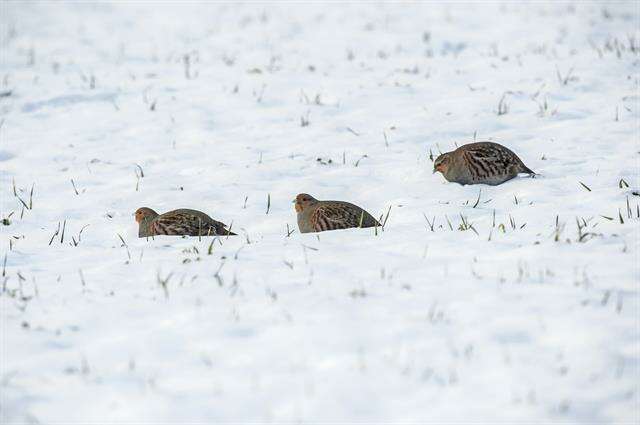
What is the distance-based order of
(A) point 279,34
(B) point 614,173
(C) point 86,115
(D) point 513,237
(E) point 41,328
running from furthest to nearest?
(A) point 279,34 → (C) point 86,115 → (B) point 614,173 → (D) point 513,237 → (E) point 41,328

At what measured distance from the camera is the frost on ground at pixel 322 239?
160 inches

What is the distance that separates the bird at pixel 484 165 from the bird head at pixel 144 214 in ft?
10.1

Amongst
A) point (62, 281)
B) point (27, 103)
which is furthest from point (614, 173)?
point (27, 103)

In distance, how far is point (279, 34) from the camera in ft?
57.9

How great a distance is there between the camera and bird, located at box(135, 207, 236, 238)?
7.04m

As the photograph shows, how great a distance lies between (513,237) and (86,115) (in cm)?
749

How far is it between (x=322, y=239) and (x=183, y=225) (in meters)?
1.45

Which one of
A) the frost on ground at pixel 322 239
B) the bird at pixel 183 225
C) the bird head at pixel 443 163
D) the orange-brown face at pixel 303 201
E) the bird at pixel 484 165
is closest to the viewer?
the frost on ground at pixel 322 239

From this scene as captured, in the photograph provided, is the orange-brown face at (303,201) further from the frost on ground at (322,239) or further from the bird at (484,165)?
the bird at (484,165)

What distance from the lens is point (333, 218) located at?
685cm

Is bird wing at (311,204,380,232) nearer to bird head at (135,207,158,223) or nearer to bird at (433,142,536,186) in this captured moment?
bird head at (135,207,158,223)

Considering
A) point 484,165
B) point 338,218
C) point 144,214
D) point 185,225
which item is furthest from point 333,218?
point 484,165

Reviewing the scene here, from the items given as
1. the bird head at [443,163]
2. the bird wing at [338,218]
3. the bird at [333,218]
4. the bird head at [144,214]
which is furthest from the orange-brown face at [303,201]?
the bird head at [443,163]

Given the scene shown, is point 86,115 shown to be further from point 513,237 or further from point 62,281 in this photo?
point 513,237
